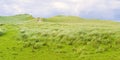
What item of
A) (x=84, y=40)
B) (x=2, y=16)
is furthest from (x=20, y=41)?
(x=2, y=16)

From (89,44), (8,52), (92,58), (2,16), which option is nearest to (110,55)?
(92,58)

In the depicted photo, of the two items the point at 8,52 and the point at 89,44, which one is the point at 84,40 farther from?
the point at 8,52

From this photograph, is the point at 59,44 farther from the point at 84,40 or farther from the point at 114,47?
the point at 114,47

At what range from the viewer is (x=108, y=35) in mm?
35344

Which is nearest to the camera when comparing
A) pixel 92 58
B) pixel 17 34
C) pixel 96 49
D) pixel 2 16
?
pixel 92 58

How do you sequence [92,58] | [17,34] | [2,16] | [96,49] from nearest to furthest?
[92,58] < [96,49] < [17,34] < [2,16]

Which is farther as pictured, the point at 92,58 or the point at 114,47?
the point at 114,47

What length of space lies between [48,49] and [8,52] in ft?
15.7

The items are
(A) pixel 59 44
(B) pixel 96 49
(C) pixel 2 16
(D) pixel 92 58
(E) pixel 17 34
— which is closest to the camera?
(D) pixel 92 58

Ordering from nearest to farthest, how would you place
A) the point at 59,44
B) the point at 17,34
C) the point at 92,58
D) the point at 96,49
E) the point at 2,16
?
the point at 92,58 < the point at 96,49 < the point at 59,44 < the point at 17,34 < the point at 2,16

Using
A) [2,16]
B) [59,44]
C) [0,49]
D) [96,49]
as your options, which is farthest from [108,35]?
[2,16]

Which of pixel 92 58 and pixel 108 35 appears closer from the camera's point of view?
pixel 92 58

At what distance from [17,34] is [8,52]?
26.2 ft

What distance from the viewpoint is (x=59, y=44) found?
34344 mm
